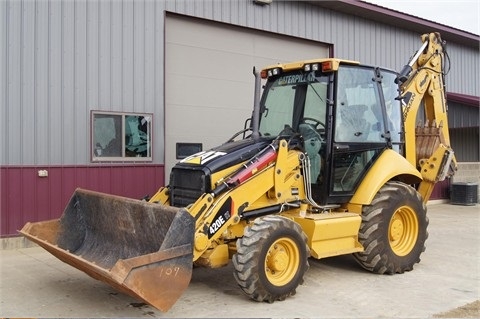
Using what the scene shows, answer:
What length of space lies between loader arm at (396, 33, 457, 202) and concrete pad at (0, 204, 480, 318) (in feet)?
4.55

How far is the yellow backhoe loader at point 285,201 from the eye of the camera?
5434 mm

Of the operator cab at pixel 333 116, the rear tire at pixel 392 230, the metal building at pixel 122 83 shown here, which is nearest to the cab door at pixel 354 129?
the operator cab at pixel 333 116

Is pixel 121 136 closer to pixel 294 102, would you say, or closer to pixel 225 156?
pixel 294 102

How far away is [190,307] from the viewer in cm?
560

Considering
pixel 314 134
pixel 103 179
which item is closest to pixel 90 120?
pixel 103 179

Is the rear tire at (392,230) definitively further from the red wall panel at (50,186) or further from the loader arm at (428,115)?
the red wall panel at (50,186)

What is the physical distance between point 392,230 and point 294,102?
217 cm

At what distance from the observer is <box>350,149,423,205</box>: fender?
270 inches

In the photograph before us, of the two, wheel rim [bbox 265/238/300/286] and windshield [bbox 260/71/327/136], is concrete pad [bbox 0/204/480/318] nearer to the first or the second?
wheel rim [bbox 265/238/300/286]

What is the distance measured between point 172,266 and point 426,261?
4.62 meters

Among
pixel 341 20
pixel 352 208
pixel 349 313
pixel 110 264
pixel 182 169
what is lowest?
pixel 349 313

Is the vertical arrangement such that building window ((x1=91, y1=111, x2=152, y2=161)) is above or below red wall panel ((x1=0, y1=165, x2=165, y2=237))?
above

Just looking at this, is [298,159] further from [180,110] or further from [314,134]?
[180,110]

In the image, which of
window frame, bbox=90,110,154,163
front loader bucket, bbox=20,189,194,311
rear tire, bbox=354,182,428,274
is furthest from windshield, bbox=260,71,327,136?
window frame, bbox=90,110,154,163
